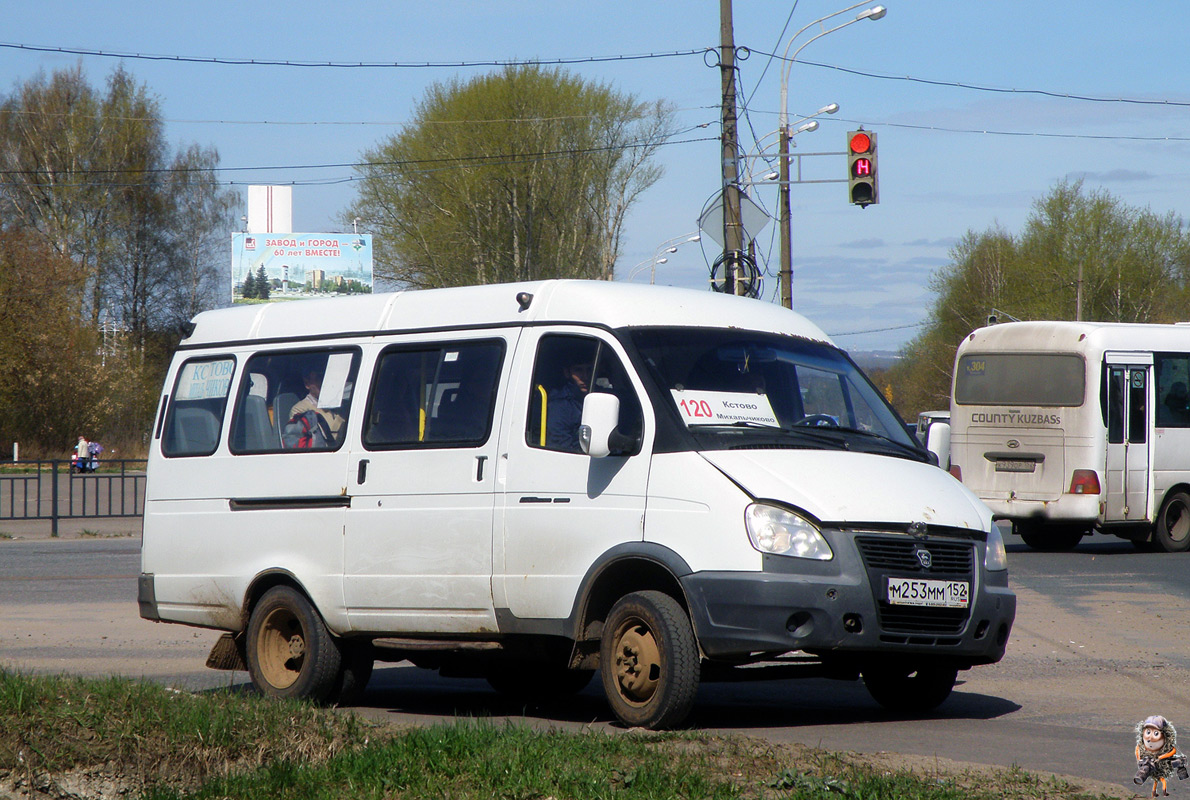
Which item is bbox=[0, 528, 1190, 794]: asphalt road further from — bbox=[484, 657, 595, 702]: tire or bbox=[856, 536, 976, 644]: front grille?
bbox=[856, 536, 976, 644]: front grille

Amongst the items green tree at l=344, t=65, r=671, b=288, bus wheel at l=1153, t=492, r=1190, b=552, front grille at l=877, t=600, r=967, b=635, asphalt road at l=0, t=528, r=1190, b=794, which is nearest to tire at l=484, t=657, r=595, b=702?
asphalt road at l=0, t=528, r=1190, b=794

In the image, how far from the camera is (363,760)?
577 centimetres

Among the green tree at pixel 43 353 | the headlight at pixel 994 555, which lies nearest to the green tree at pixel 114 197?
the green tree at pixel 43 353

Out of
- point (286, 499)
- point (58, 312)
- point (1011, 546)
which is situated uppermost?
point (58, 312)

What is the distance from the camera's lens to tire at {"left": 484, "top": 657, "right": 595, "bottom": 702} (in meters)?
8.67

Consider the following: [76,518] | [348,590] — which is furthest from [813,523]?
[76,518]

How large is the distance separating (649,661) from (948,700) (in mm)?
2520

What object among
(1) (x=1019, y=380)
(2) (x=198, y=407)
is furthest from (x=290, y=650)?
(1) (x=1019, y=380)

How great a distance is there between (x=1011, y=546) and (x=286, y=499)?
17116 mm

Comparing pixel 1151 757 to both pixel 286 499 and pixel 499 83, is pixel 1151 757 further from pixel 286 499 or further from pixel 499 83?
pixel 499 83

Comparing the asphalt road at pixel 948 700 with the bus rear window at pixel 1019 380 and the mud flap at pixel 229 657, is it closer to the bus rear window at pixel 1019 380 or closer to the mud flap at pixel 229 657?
the mud flap at pixel 229 657

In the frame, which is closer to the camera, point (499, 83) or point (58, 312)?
point (499, 83)

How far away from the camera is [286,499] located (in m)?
8.49

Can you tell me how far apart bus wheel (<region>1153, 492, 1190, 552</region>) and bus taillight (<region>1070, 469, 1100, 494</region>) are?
153 cm
